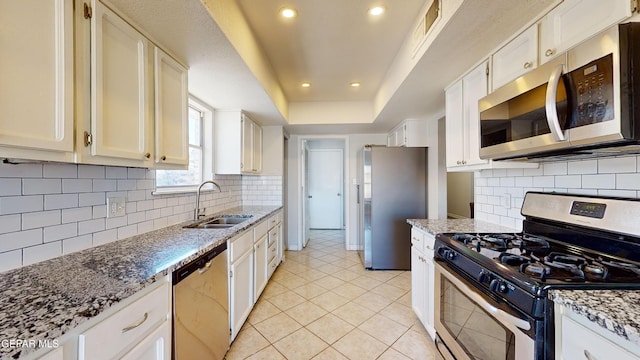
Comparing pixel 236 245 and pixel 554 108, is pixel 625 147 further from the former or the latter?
pixel 236 245

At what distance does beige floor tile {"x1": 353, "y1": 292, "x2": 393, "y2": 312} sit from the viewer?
101 inches

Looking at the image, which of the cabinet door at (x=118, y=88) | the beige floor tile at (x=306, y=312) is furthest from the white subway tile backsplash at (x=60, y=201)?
the beige floor tile at (x=306, y=312)

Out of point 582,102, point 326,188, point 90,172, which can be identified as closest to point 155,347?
point 90,172

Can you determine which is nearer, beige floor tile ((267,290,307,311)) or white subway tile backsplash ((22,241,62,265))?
white subway tile backsplash ((22,241,62,265))

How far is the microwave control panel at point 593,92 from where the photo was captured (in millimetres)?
937

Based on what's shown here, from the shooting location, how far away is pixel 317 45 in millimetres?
2430

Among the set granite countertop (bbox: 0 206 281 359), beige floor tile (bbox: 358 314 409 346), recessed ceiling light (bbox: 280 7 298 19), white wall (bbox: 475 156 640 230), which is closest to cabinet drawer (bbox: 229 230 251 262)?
granite countertop (bbox: 0 206 281 359)

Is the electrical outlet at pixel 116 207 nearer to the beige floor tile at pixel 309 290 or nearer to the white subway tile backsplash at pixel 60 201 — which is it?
the white subway tile backsplash at pixel 60 201

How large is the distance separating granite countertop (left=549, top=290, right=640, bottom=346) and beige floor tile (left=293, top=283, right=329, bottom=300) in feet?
7.55

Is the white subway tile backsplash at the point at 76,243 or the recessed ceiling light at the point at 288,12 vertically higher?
the recessed ceiling light at the point at 288,12

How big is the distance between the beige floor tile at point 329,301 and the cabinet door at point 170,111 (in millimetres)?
1856

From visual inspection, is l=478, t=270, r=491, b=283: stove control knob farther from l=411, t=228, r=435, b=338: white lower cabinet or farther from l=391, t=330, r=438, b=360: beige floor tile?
l=391, t=330, r=438, b=360: beige floor tile

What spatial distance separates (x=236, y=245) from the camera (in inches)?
78.7

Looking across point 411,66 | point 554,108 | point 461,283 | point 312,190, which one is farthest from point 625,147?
point 312,190
